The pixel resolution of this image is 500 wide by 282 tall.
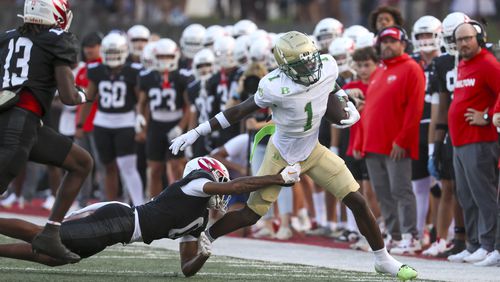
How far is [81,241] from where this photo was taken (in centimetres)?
852

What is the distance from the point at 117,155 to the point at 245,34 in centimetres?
223

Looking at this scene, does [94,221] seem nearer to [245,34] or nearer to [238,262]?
[238,262]

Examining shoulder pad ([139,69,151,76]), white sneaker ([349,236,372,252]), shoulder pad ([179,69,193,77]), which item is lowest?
white sneaker ([349,236,372,252])

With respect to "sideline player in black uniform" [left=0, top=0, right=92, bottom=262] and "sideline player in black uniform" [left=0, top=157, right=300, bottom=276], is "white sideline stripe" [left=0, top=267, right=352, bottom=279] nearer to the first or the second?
"sideline player in black uniform" [left=0, top=157, right=300, bottom=276]

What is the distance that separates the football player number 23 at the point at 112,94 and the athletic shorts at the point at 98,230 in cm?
A: 589

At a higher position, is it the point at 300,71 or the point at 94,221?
the point at 300,71

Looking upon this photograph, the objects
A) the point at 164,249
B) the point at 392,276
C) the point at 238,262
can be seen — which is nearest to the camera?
the point at 392,276

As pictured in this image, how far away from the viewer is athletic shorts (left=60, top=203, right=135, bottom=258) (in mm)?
8516

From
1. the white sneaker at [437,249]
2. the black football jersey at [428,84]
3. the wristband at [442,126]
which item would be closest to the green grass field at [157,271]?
the white sneaker at [437,249]

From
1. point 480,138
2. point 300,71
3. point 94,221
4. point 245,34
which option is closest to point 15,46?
point 94,221

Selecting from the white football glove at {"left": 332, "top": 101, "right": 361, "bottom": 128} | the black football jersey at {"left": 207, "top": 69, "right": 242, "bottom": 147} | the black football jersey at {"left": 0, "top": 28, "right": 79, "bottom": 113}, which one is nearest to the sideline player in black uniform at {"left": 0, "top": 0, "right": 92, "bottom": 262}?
the black football jersey at {"left": 0, "top": 28, "right": 79, "bottom": 113}

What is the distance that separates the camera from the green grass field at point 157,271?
8.66 m

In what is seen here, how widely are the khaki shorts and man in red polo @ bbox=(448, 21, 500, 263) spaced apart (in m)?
1.80

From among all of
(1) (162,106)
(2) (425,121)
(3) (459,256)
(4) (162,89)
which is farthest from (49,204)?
(3) (459,256)
